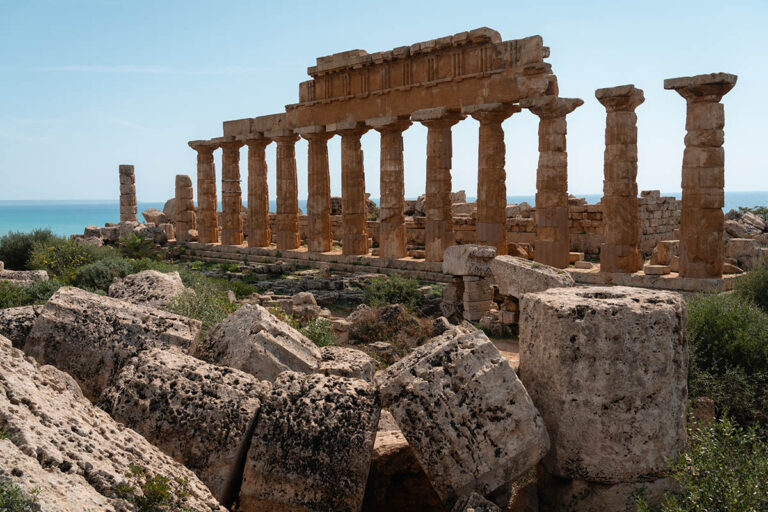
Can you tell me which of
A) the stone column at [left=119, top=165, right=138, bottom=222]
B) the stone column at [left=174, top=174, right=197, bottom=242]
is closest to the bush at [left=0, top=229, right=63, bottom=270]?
the stone column at [left=174, top=174, right=197, bottom=242]

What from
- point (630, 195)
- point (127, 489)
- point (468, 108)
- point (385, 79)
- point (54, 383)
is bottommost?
point (127, 489)

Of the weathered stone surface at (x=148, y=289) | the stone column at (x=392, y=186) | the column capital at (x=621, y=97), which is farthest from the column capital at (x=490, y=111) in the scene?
the weathered stone surface at (x=148, y=289)

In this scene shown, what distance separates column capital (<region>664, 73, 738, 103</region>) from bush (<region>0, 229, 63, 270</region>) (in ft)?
51.6

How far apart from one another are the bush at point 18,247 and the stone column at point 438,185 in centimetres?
1013

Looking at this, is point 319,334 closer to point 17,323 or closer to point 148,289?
point 148,289

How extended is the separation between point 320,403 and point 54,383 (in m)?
1.91

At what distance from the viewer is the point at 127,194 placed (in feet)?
112

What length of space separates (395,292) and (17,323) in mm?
9465

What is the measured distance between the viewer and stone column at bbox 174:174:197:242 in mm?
28609

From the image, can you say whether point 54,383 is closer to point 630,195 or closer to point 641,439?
point 641,439

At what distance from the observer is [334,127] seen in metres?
21.6

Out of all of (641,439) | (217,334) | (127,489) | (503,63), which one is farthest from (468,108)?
(127,489)

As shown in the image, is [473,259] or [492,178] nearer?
[473,259]

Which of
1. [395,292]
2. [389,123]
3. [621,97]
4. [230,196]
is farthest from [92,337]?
[230,196]
